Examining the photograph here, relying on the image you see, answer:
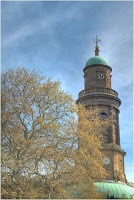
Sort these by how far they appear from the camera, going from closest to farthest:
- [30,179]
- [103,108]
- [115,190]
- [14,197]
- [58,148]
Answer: [14,197]
[30,179]
[58,148]
[115,190]
[103,108]

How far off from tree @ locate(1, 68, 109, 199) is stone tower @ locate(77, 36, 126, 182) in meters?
14.1

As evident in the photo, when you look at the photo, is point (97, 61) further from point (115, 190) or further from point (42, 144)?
point (42, 144)

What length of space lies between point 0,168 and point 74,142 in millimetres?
5786

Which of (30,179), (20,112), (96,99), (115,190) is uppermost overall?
(96,99)

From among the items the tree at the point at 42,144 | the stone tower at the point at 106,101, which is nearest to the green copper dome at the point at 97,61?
the stone tower at the point at 106,101

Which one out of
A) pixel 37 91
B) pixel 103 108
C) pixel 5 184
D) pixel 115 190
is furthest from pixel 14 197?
pixel 103 108

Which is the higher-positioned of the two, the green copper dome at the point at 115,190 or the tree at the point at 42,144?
the tree at the point at 42,144

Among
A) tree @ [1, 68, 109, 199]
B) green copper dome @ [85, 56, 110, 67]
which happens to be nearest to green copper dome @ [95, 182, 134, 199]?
tree @ [1, 68, 109, 199]

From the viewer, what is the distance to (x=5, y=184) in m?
18.6

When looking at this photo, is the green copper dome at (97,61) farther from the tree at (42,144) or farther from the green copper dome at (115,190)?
the tree at (42,144)

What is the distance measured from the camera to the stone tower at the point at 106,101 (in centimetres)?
3722

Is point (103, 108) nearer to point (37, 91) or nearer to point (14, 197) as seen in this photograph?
point (37, 91)

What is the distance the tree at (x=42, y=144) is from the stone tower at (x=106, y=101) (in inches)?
555

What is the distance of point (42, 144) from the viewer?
65.5 ft
